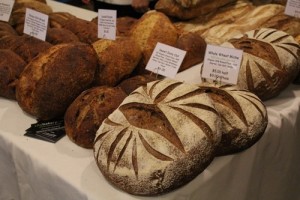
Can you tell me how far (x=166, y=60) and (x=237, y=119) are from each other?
374 millimetres

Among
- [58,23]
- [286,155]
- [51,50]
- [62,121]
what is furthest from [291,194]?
[58,23]

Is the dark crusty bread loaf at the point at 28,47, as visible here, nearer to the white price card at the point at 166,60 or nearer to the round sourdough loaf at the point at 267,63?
the white price card at the point at 166,60

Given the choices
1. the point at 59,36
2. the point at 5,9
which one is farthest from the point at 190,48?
the point at 5,9

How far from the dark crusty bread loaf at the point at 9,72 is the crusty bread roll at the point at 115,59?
30 centimetres

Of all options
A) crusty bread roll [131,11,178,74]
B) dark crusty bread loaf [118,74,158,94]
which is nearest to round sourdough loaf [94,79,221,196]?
dark crusty bread loaf [118,74,158,94]

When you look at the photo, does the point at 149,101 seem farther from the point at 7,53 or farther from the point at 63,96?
the point at 7,53

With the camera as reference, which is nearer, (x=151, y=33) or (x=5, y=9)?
(x=151, y=33)

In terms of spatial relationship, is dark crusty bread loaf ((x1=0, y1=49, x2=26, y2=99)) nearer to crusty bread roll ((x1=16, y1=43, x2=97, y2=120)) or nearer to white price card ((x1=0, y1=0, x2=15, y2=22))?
crusty bread roll ((x1=16, y1=43, x2=97, y2=120))

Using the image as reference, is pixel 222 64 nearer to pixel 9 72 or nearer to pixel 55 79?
pixel 55 79

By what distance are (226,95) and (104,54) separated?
50 cm

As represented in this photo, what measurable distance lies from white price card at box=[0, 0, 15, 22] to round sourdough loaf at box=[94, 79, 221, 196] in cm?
100

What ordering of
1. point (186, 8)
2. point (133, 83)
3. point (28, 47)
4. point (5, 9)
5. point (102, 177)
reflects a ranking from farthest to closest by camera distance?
point (186, 8)
point (5, 9)
point (28, 47)
point (133, 83)
point (102, 177)

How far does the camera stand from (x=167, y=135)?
1.00m

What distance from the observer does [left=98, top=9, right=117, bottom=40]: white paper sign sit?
150 centimetres
